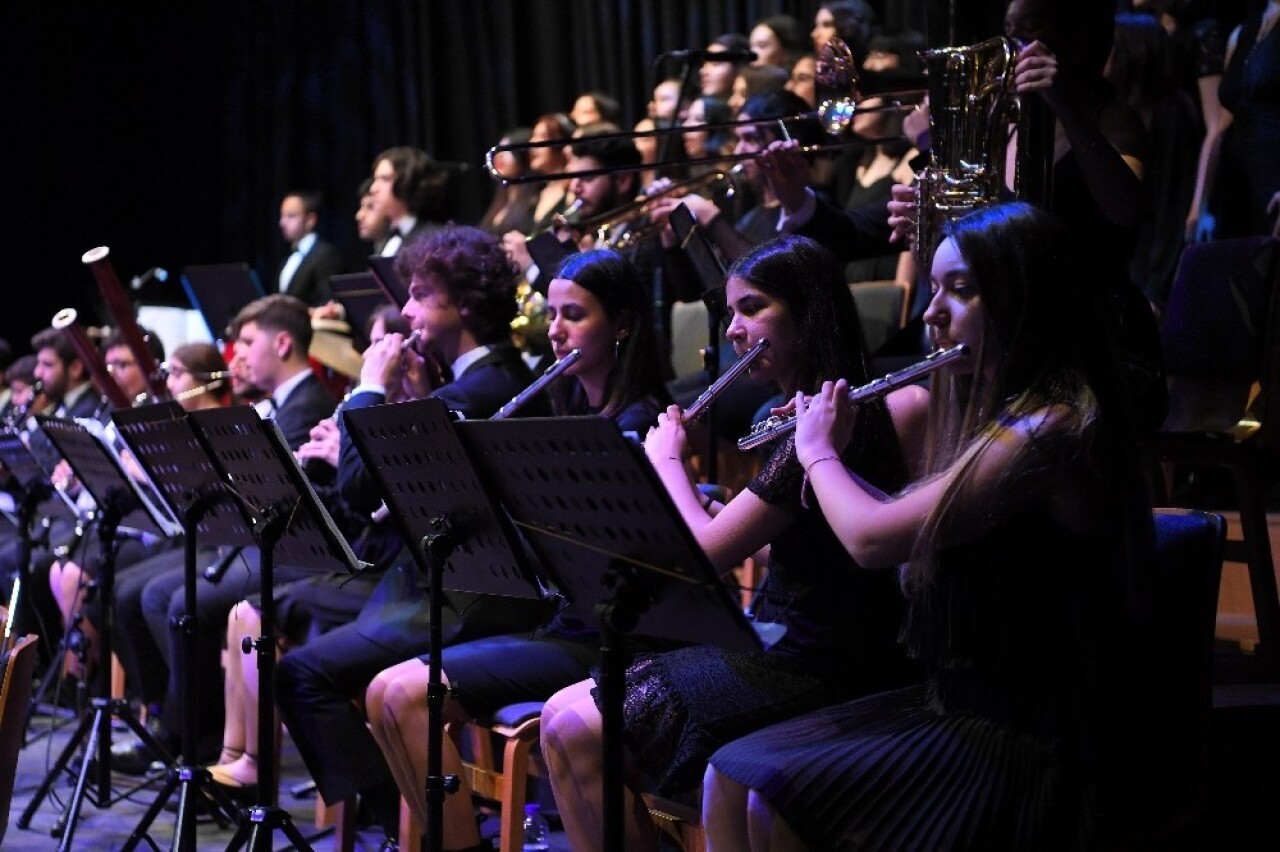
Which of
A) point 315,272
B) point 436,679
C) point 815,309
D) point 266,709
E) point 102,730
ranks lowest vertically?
point 102,730

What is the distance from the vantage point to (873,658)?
2.86 metres

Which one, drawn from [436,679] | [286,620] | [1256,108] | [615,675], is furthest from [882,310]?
[615,675]

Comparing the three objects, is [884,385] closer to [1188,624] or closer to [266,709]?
[1188,624]

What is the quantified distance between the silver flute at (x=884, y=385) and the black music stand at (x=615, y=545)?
16.8 inches

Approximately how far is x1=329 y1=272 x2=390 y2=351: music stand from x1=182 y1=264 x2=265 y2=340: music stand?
1.37 m

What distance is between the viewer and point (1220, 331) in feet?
12.9

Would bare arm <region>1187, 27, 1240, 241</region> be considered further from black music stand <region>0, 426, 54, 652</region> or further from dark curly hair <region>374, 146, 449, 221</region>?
black music stand <region>0, 426, 54, 652</region>

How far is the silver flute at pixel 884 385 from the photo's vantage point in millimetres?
2441

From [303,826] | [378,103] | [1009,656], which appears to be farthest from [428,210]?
[1009,656]

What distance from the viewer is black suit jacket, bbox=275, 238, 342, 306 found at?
825cm

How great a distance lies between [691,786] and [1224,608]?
6.12ft

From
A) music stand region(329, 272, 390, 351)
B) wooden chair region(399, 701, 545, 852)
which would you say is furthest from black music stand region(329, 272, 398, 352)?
wooden chair region(399, 701, 545, 852)

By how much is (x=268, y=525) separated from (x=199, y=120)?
8082mm

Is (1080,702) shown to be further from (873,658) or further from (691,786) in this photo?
(691,786)
